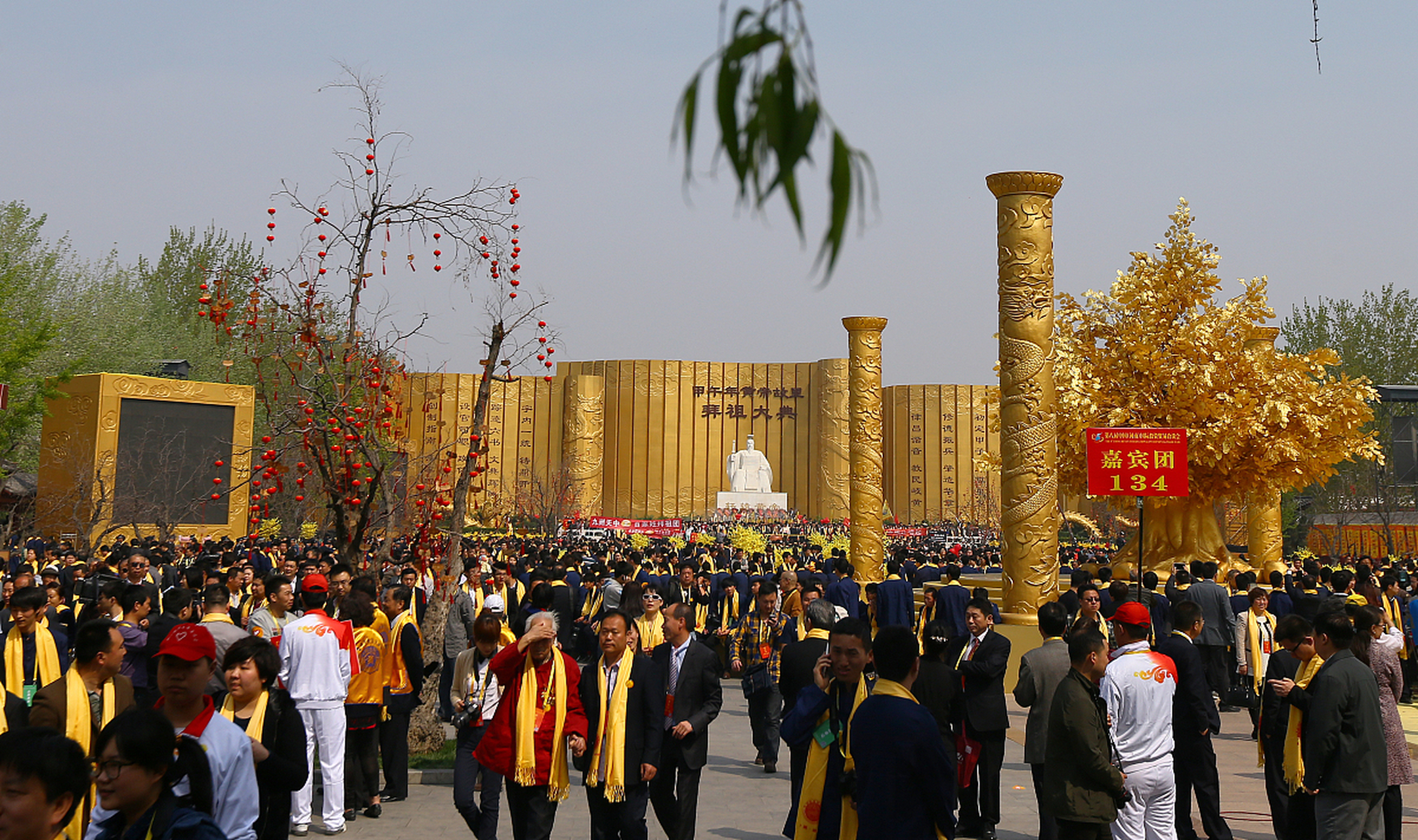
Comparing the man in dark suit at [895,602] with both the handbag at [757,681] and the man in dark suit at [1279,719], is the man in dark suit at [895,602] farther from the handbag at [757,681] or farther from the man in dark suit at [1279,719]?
the man in dark suit at [1279,719]

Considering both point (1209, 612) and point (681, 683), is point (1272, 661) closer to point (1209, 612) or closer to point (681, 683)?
point (681, 683)

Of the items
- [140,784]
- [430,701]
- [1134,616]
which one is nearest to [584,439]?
[430,701]

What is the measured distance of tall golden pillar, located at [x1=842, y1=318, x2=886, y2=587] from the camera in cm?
2309

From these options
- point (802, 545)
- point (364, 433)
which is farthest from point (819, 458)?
point (364, 433)

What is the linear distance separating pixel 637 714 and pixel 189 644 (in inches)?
98.0

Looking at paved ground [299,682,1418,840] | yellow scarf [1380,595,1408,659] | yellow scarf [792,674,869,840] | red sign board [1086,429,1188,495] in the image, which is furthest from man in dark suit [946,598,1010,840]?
yellow scarf [1380,595,1408,659]

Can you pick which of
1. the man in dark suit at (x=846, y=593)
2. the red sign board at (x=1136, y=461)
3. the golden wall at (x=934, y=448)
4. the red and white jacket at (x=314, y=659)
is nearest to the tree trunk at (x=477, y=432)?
the red and white jacket at (x=314, y=659)

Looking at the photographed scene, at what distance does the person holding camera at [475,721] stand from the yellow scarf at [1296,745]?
392 centimetres

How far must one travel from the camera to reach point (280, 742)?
153 inches

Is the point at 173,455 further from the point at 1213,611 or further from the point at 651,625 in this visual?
the point at 1213,611

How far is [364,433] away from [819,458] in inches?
1743

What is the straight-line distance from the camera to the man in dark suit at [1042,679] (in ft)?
A: 20.2

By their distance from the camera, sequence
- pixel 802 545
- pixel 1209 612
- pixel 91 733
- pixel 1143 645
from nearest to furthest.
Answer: pixel 91 733 < pixel 1143 645 < pixel 1209 612 < pixel 802 545

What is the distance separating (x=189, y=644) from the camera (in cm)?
340
